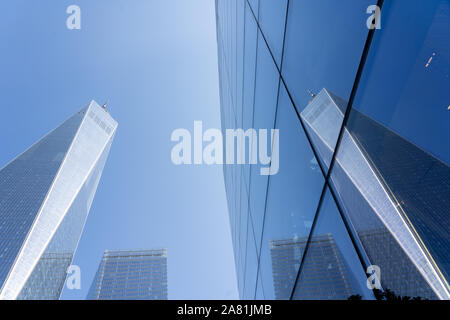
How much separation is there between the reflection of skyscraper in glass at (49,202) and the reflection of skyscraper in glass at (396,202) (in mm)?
146472

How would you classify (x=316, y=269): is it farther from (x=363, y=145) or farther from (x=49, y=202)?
(x=49, y=202)

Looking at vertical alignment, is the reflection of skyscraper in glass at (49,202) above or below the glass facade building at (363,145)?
above

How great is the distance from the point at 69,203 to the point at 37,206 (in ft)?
55.4

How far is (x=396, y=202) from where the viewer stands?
2.41 m

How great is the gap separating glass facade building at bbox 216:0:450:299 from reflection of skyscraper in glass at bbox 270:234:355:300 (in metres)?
0.03

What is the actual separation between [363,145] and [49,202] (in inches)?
6981

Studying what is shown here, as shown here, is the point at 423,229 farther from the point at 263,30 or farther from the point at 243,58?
the point at 243,58

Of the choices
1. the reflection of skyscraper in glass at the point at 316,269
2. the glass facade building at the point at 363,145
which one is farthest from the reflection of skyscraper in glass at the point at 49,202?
the glass facade building at the point at 363,145

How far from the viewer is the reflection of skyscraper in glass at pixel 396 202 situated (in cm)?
202

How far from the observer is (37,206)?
14688 cm

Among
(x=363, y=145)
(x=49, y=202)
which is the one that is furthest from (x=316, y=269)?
(x=49, y=202)

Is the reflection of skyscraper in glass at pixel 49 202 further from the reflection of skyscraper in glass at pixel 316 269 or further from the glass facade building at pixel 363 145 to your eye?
the glass facade building at pixel 363 145

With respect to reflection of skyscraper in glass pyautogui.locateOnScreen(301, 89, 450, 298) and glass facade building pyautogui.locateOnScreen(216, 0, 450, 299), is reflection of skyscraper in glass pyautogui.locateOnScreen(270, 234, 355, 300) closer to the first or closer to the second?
glass facade building pyautogui.locateOnScreen(216, 0, 450, 299)

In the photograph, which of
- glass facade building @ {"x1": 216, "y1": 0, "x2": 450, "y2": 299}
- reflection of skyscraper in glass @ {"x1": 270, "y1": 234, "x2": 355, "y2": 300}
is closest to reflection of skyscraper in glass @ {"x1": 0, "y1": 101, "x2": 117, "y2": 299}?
reflection of skyscraper in glass @ {"x1": 270, "y1": 234, "x2": 355, "y2": 300}
